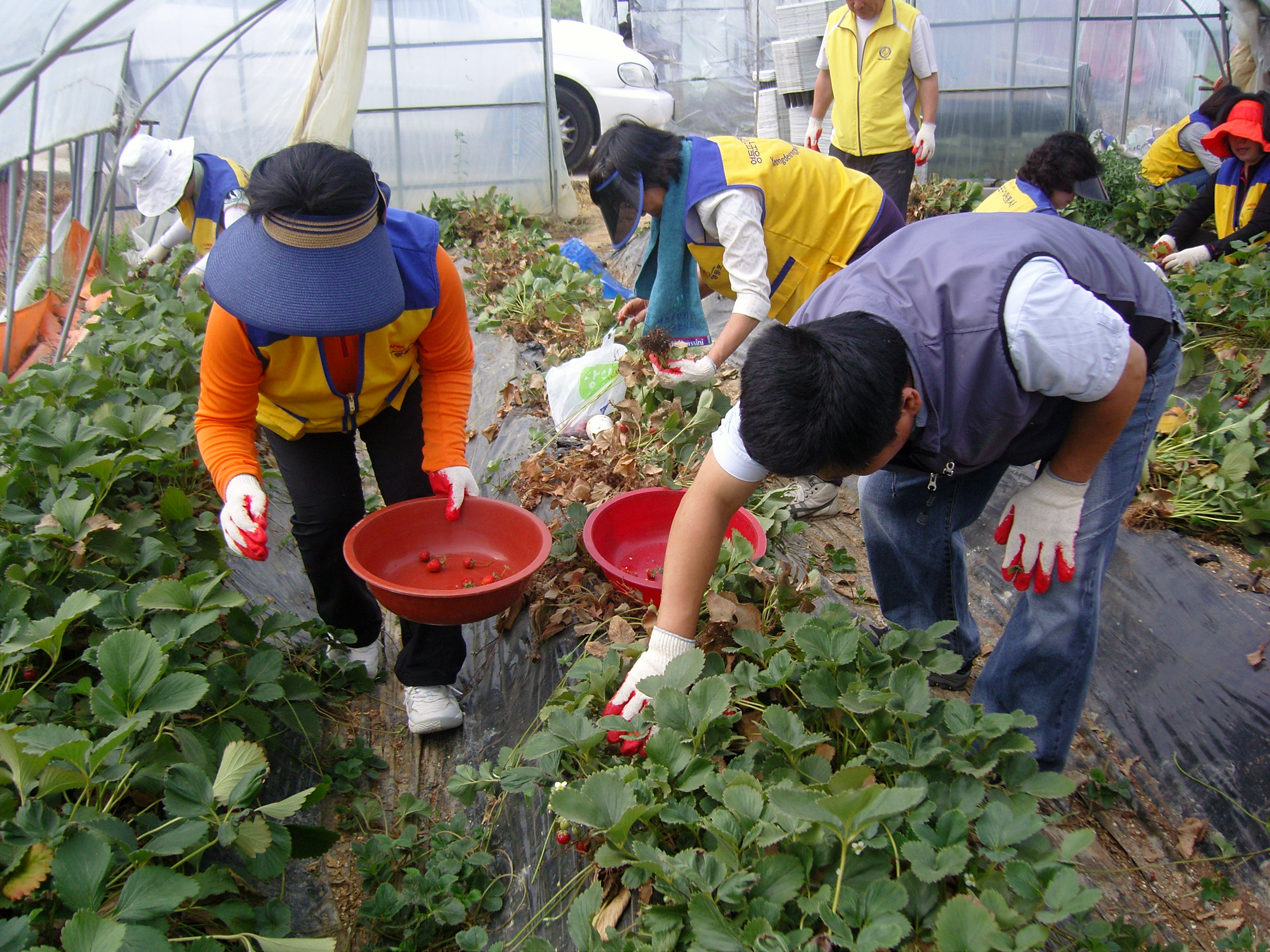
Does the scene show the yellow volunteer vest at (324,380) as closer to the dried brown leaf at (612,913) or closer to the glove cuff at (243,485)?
the glove cuff at (243,485)

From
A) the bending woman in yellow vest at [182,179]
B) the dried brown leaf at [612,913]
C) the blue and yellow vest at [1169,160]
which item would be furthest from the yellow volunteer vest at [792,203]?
the blue and yellow vest at [1169,160]

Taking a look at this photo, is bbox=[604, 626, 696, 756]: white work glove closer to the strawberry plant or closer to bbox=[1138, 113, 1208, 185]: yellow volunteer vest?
the strawberry plant

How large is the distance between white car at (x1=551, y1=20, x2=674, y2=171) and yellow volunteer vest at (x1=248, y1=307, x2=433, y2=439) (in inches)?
307

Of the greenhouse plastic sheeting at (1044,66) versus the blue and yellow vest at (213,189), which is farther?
the greenhouse plastic sheeting at (1044,66)

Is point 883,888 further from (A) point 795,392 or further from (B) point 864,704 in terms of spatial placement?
(A) point 795,392

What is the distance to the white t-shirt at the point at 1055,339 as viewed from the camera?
1.42 metres

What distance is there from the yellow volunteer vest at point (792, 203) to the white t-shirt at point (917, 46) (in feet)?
7.15

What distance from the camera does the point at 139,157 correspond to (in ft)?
13.7

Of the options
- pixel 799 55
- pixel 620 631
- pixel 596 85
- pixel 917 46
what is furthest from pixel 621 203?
pixel 596 85

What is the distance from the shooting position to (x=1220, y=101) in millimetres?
4727

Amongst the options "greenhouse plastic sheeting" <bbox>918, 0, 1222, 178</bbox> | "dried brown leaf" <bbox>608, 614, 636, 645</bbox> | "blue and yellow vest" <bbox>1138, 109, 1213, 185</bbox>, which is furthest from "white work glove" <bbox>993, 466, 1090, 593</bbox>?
"greenhouse plastic sheeting" <bbox>918, 0, 1222, 178</bbox>

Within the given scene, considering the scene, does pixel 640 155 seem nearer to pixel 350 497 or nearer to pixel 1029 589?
pixel 350 497

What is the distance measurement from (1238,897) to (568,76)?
9.15m

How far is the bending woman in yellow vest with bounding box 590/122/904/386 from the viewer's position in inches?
108
